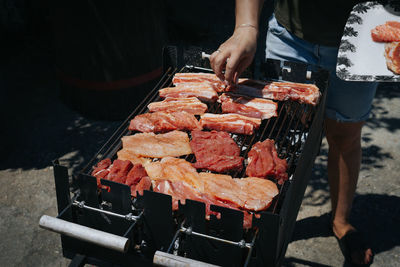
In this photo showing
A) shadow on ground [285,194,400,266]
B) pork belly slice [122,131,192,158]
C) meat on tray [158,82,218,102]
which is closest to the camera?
pork belly slice [122,131,192,158]

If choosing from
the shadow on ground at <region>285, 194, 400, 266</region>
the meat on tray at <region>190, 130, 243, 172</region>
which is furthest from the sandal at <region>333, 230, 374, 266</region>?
the meat on tray at <region>190, 130, 243, 172</region>

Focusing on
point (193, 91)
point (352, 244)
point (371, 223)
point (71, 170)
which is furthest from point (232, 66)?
point (71, 170)

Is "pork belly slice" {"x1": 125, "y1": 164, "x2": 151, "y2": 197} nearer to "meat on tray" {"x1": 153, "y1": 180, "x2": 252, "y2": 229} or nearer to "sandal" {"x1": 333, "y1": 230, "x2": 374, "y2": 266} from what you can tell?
"meat on tray" {"x1": 153, "y1": 180, "x2": 252, "y2": 229}

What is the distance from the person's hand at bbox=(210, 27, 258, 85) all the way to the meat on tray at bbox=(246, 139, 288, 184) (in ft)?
2.13

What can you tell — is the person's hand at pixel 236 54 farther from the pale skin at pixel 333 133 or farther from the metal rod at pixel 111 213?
the metal rod at pixel 111 213

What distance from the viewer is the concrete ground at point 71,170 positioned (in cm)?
434

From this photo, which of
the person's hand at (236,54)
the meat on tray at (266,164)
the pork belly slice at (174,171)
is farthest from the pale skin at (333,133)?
the pork belly slice at (174,171)

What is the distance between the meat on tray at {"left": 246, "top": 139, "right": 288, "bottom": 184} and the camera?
2654mm

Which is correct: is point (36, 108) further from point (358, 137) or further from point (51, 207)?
point (358, 137)

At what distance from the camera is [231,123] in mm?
3123

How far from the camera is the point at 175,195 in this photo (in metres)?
2.52

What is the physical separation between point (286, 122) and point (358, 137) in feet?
2.25

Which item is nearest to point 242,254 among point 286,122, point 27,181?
point 286,122

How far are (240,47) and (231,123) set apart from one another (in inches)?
22.6
